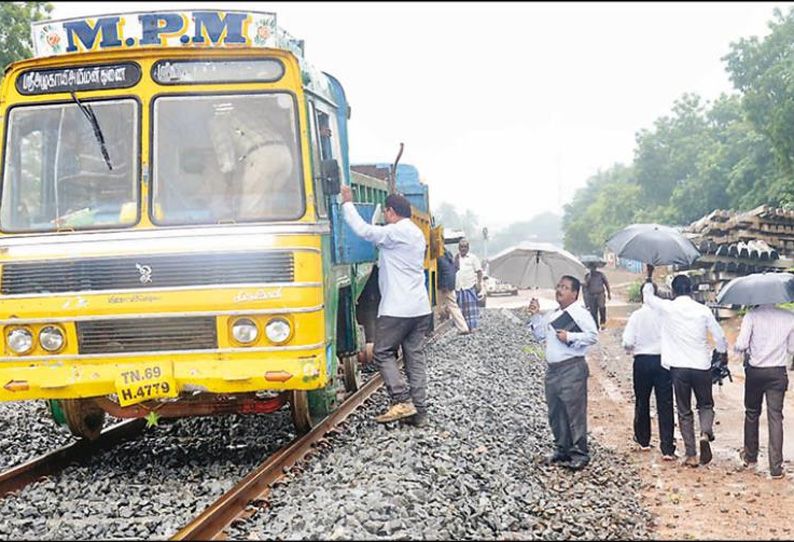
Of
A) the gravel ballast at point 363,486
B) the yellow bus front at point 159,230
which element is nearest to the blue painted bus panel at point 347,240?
the yellow bus front at point 159,230

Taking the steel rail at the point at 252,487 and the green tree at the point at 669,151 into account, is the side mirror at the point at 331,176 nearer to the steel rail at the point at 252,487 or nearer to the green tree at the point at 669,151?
the steel rail at the point at 252,487

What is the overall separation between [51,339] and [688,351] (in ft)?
17.1

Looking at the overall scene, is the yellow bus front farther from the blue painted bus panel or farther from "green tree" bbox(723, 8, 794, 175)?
"green tree" bbox(723, 8, 794, 175)

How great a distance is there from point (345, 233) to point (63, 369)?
2558 millimetres

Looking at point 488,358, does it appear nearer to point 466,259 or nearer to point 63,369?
point 466,259

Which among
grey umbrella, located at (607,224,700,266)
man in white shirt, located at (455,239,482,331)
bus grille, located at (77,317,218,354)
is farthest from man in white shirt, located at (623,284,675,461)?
man in white shirt, located at (455,239,482,331)

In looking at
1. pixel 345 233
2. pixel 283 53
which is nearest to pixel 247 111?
pixel 283 53

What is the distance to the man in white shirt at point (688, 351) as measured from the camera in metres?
7.41

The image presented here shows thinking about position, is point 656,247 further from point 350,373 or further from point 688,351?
point 350,373

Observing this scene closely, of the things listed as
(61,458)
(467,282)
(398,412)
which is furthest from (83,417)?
(467,282)

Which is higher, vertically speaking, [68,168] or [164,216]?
[68,168]

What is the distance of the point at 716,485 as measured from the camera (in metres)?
7.08

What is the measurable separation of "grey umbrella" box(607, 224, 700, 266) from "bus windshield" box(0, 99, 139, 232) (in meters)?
4.52

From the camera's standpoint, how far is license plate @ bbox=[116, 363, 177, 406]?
609cm
